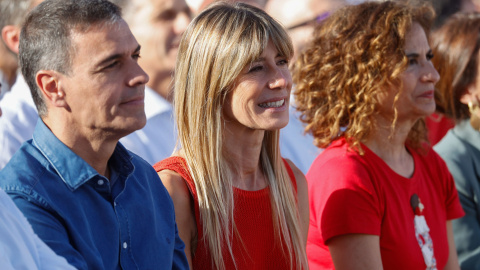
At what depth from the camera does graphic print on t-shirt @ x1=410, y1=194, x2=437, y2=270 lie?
10.7 ft

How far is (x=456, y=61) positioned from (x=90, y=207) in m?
2.96

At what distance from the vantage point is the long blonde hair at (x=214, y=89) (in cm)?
264

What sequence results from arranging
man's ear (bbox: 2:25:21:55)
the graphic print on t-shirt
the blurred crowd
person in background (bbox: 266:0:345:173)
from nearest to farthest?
1. the blurred crowd
2. the graphic print on t-shirt
3. man's ear (bbox: 2:25:21:55)
4. person in background (bbox: 266:0:345:173)

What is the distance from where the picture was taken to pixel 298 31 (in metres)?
4.75

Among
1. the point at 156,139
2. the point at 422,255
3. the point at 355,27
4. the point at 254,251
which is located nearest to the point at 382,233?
the point at 422,255

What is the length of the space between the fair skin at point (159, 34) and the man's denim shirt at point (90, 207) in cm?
168

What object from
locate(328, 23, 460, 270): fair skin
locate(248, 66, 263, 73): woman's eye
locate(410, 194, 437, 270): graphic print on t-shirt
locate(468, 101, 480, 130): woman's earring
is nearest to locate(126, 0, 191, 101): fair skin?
locate(328, 23, 460, 270): fair skin

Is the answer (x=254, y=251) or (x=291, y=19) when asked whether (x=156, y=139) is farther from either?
(x=291, y=19)

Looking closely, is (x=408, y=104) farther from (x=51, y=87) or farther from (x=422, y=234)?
(x=51, y=87)

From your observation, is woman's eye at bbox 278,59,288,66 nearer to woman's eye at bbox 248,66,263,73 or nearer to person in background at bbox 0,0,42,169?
woman's eye at bbox 248,66,263,73

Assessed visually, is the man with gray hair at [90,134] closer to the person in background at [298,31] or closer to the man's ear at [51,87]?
the man's ear at [51,87]

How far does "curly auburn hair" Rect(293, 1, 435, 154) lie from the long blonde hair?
0.72 metres

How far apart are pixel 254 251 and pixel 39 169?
97 centimetres

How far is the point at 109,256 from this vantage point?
6.96ft
